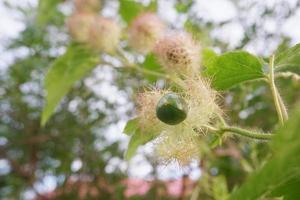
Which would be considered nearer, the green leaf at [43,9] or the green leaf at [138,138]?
the green leaf at [138,138]

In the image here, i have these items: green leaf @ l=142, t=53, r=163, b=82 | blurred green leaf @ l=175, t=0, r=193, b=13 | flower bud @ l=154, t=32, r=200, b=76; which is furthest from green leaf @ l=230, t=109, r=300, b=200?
blurred green leaf @ l=175, t=0, r=193, b=13

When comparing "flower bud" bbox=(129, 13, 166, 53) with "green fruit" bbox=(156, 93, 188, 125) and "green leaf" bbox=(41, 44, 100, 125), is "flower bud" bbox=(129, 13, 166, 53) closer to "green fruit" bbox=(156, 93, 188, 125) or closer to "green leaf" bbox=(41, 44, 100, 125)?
"green leaf" bbox=(41, 44, 100, 125)

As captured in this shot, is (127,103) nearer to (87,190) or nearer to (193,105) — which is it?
(87,190)

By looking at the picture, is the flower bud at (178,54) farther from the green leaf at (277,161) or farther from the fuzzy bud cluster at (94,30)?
the fuzzy bud cluster at (94,30)

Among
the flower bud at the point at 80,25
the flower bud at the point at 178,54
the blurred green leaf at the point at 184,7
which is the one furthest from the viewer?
the blurred green leaf at the point at 184,7

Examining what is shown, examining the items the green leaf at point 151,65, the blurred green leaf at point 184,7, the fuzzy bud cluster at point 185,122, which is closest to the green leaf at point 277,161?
the fuzzy bud cluster at point 185,122

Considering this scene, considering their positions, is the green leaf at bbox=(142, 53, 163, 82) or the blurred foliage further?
the blurred foliage

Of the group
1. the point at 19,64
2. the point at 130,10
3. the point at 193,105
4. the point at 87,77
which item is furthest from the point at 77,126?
the point at 193,105
